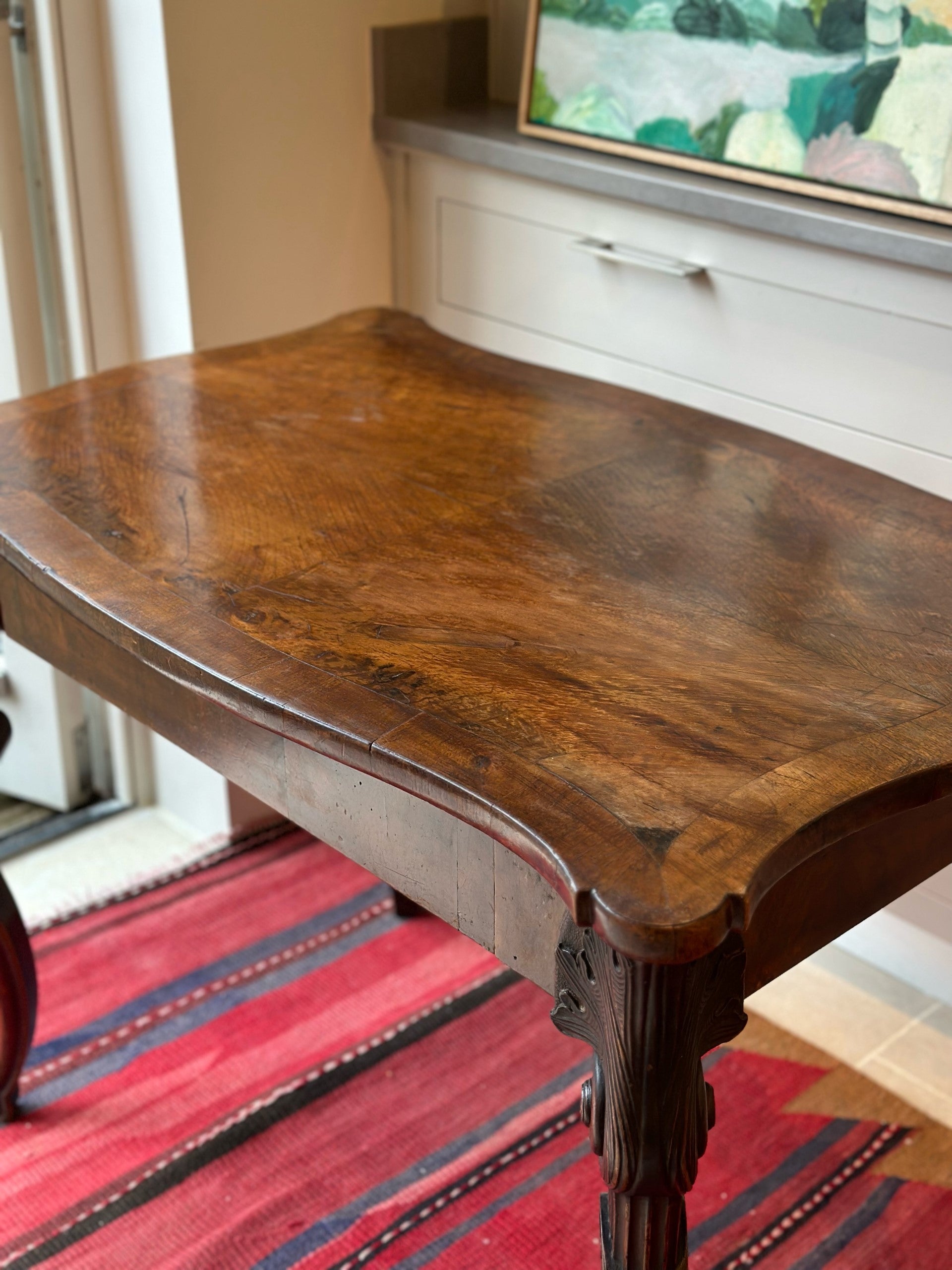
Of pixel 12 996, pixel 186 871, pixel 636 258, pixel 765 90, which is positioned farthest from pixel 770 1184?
pixel 765 90

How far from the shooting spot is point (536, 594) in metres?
1.04

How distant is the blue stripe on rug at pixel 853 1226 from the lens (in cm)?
136

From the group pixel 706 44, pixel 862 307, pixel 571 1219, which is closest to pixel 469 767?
pixel 571 1219

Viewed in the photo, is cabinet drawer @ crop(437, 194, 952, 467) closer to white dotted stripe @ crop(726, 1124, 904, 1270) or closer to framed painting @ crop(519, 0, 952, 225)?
framed painting @ crop(519, 0, 952, 225)

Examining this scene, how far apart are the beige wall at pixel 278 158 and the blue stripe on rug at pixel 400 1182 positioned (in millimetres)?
1087

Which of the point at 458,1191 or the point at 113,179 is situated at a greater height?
the point at 113,179

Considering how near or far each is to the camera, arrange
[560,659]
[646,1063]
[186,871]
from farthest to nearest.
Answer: [186,871] < [560,659] < [646,1063]

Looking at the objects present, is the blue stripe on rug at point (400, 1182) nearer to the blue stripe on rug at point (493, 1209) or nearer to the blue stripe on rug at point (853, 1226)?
the blue stripe on rug at point (493, 1209)

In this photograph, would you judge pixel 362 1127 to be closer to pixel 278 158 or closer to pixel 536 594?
pixel 536 594

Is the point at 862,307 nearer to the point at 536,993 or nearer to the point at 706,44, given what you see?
the point at 706,44

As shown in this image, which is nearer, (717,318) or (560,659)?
(560,659)

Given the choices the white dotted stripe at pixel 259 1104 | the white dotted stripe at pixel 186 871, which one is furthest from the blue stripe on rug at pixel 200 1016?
the white dotted stripe at pixel 186 871

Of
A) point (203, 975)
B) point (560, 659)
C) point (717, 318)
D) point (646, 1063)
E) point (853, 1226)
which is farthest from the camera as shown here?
point (203, 975)

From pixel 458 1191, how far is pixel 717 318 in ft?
3.55
